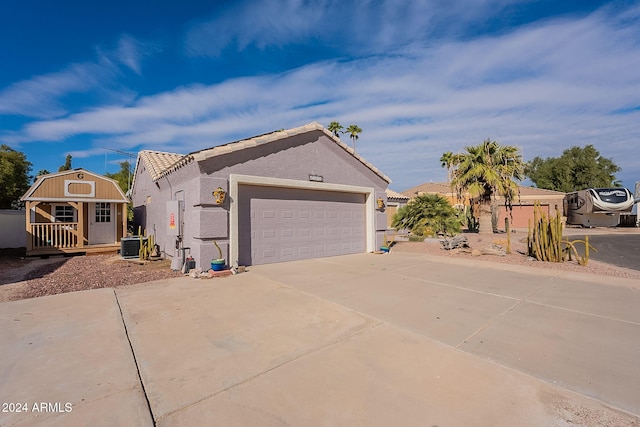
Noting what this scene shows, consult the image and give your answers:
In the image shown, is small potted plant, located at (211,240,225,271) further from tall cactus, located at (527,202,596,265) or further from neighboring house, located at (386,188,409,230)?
neighboring house, located at (386,188,409,230)

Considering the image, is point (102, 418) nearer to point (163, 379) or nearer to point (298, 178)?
point (163, 379)

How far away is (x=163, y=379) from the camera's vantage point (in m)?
2.89

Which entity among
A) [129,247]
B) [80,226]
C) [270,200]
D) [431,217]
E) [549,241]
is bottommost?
[129,247]

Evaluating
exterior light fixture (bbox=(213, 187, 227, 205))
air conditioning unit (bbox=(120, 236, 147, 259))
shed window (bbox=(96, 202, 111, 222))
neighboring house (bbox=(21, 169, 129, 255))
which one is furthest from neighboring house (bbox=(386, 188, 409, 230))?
shed window (bbox=(96, 202, 111, 222))

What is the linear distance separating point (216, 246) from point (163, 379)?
5141 mm

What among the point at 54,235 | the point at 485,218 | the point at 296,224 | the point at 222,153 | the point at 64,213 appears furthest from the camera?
the point at 485,218

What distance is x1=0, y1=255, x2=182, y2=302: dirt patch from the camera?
6383 mm

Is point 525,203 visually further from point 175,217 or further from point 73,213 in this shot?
point 73,213

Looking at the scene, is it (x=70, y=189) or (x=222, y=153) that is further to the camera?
(x=70, y=189)

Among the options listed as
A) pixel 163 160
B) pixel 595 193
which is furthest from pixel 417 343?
pixel 595 193

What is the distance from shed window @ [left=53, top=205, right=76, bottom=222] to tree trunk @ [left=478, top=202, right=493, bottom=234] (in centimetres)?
2134

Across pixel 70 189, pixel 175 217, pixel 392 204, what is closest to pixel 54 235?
pixel 70 189

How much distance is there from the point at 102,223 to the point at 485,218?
67.3ft

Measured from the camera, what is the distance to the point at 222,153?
8.12 m
